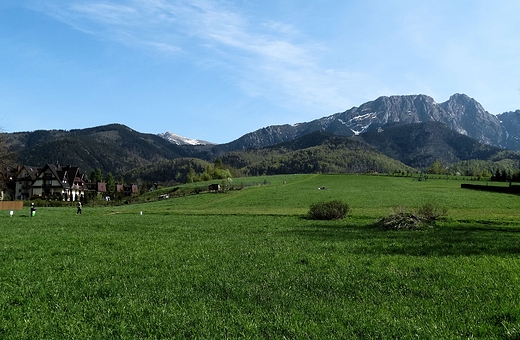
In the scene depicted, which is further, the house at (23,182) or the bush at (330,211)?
the house at (23,182)

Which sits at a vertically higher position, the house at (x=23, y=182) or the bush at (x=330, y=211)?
the house at (x=23, y=182)

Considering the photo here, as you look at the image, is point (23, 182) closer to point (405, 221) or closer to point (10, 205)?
point (10, 205)

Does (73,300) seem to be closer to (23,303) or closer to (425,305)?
(23,303)

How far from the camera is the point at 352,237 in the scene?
84.5 ft

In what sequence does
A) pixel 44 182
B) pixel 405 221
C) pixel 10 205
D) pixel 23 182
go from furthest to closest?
pixel 23 182 < pixel 44 182 < pixel 10 205 < pixel 405 221


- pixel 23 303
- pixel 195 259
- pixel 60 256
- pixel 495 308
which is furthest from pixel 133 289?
pixel 495 308

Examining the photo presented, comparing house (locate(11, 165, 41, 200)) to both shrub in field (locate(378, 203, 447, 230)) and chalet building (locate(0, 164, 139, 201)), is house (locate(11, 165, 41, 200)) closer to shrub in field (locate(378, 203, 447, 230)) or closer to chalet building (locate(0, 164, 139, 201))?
chalet building (locate(0, 164, 139, 201))

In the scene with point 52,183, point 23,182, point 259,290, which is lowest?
point 259,290

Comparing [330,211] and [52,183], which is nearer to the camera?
[330,211]

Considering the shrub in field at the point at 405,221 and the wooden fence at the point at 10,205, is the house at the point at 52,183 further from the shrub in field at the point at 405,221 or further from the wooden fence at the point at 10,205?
the shrub in field at the point at 405,221

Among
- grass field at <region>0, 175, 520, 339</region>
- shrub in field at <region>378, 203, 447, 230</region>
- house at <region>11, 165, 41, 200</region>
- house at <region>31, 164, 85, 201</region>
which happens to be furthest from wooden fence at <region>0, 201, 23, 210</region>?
house at <region>11, 165, 41, 200</region>

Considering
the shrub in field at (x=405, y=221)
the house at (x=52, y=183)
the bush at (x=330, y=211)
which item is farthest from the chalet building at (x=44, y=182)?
the shrub in field at (x=405, y=221)

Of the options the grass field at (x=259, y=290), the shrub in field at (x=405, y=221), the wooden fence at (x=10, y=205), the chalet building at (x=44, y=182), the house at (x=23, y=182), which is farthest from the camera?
the house at (x=23, y=182)

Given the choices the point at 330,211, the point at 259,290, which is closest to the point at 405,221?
the point at 330,211
